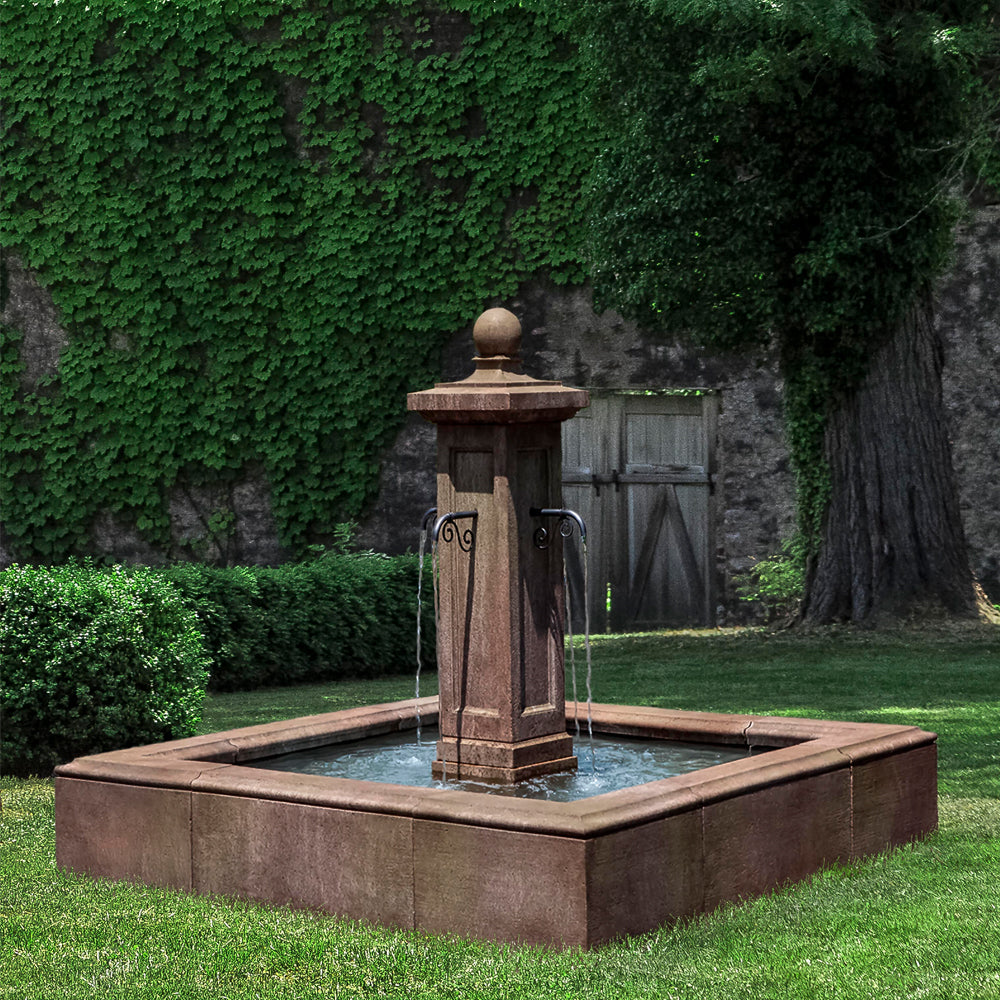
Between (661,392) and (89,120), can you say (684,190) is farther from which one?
(89,120)

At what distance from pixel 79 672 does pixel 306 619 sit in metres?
4.13

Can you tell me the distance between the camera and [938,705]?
856 cm

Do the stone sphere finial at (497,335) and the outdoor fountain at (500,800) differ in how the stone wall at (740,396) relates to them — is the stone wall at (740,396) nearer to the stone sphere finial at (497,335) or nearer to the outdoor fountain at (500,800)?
the outdoor fountain at (500,800)

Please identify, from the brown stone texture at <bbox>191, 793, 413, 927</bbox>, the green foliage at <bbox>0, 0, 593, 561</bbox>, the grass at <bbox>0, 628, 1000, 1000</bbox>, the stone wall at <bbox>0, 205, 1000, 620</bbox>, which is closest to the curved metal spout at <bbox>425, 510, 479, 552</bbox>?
the brown stone texture at <bbox>191, 793, 413, 927</bbox>

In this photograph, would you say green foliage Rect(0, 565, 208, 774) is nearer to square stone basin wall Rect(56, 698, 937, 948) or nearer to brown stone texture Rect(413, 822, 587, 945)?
square stone basin wall Rect(56, 698, 937, 948)

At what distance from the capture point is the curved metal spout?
5.27 m

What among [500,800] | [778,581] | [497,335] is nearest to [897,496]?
[778,581]

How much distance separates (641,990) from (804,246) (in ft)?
28.3

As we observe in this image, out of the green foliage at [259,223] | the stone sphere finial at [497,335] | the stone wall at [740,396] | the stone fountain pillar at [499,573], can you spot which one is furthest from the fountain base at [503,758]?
the green foliage at [259,223]

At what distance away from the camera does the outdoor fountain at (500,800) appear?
14.2 ft

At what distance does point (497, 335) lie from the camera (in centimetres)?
545

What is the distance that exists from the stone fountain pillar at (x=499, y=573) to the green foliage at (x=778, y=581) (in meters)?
7.60

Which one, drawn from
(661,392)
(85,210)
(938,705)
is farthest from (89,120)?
(938,705)

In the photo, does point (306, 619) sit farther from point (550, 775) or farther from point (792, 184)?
point (550, 775)
